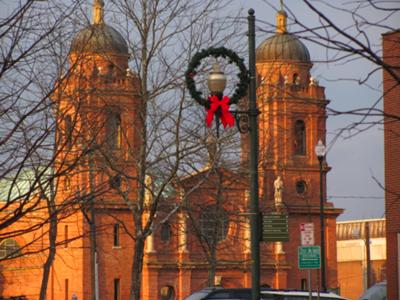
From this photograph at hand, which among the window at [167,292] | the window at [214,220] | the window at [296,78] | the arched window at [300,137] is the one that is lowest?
the window at [167,292]

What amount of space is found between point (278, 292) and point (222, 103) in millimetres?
16175

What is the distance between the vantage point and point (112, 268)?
89.6 meters

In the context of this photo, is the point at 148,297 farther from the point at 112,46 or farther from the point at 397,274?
the point at 397,274

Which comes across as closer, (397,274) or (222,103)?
(222,103)

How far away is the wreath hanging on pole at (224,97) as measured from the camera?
17.3m

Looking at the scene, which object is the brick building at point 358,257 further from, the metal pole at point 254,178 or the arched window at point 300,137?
the metal pole at point 254,178

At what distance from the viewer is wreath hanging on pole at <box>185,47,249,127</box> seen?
17281 mm

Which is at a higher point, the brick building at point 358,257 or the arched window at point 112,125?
the arched window at point 112,125

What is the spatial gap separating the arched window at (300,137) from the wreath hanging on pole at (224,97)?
74.0 m

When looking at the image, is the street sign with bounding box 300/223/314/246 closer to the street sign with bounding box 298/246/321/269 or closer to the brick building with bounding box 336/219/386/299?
the street sign with bounding box 298/246/321/269

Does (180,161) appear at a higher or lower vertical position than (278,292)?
higher

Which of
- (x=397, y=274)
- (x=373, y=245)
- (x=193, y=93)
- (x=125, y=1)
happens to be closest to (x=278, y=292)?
(x=397, y=274)

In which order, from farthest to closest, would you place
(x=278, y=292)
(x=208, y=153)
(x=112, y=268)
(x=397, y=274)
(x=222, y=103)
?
(x=112, y=268) < (x=208, y=153) < (x=278, y=292) < (x=397, y=274) < (x=222, y=103)

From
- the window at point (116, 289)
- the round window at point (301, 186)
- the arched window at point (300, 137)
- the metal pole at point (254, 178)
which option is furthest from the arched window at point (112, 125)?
the round window at point (301, 186)
